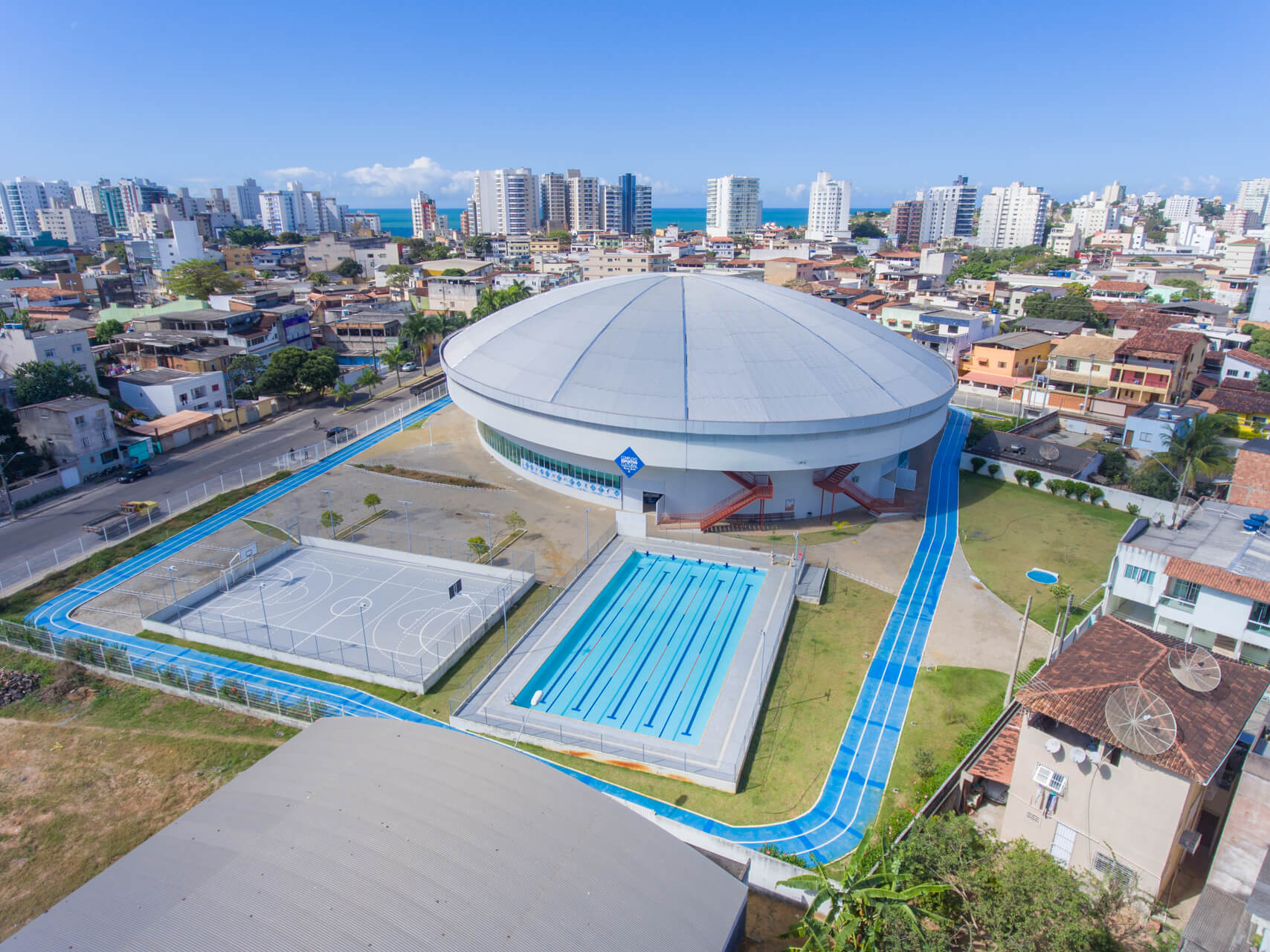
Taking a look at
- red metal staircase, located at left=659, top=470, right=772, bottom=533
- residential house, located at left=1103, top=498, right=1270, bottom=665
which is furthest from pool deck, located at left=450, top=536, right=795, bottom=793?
residential house, located at left=1103, top=498, right=1270, bottom=665

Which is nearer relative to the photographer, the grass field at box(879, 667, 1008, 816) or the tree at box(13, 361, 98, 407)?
the grass field at box(879, 667, 1008, 816)

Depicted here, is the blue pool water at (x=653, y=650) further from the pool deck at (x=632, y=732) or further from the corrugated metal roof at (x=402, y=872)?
the corrugated metal roof at (x=402, y=872)

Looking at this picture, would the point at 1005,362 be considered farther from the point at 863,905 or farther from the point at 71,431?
the point at 71,431

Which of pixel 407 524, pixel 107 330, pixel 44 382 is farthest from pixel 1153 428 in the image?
pixel 107 330

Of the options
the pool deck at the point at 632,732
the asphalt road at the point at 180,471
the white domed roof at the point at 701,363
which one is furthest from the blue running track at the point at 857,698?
the white domed roof at the point at 701,363

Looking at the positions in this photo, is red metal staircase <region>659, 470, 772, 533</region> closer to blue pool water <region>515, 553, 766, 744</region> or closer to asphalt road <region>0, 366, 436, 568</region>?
blue pool water <region>515, 553, 766, 744</region>

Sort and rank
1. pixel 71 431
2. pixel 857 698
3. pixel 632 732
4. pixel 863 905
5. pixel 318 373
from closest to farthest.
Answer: pixel 863 905, pixel 632 732, pixel 857 698, pixel 71 431, pixel 318 373
